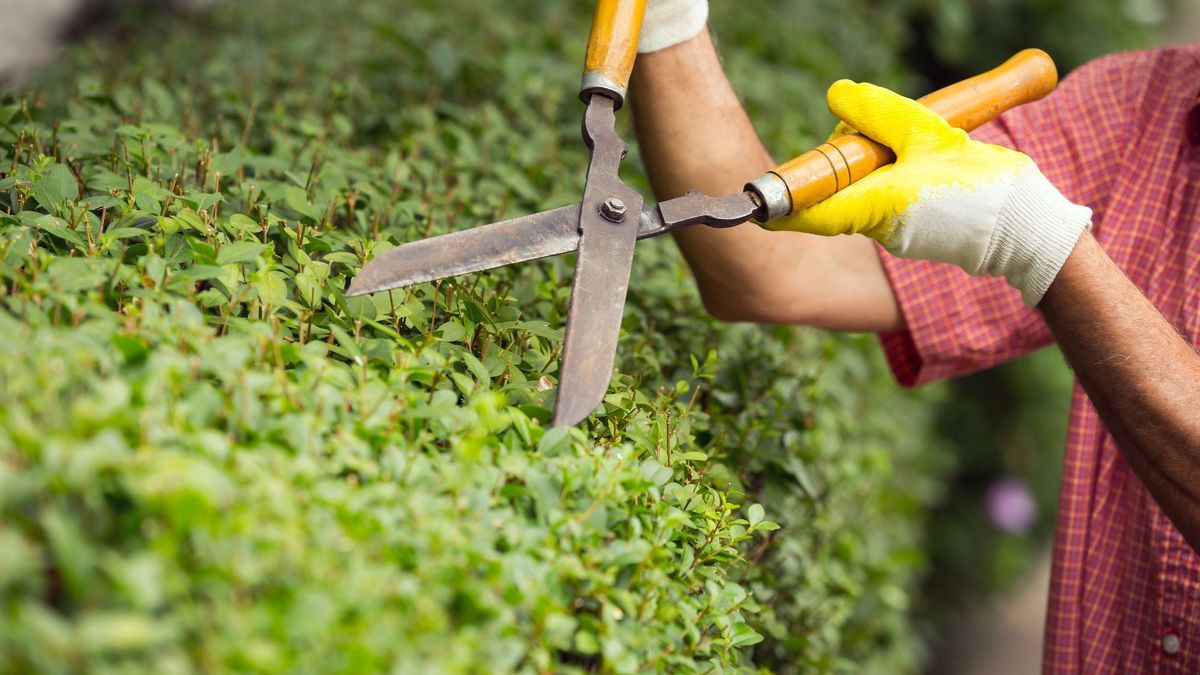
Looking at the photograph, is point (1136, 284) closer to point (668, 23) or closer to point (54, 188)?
point (668, 23)

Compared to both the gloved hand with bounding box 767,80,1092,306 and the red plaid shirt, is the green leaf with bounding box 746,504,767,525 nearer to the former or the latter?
the gloved hand with bounding box 767,80,1092,306

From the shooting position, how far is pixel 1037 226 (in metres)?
1.54

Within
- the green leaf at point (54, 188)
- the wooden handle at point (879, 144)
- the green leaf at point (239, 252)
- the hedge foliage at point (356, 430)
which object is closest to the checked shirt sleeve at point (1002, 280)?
the hedge foliage at point (356, 430)

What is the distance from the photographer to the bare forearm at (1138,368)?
1553mm

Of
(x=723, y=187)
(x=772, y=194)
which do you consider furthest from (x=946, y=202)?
(x=723, y=187)

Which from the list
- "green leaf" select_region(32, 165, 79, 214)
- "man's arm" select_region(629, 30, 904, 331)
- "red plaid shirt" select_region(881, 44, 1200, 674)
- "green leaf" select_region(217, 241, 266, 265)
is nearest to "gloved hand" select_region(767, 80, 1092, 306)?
"man's arm" select_region(629, 30, 904, 331)

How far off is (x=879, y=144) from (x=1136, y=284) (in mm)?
772

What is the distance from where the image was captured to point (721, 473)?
1.59 metres

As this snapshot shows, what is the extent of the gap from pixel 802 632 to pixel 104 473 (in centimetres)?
143

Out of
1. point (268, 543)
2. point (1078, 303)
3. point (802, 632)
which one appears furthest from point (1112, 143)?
point (268, 543)

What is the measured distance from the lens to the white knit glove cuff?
1.54 m

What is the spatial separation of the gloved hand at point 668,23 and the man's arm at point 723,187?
0.08 ft

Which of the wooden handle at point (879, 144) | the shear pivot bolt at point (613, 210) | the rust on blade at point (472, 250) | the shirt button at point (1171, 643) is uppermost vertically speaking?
the wooden handle at point (879, 144)

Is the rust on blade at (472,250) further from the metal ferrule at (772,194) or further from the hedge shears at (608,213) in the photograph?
the metal ferrule at (772,194)
